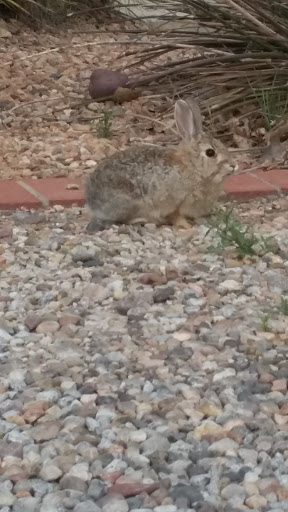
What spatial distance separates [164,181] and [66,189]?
22.9 inches

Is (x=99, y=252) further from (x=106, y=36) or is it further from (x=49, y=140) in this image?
(x=106, y=36)

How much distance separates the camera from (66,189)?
190 inches

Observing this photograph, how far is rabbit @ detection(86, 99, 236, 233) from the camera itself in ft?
14.5

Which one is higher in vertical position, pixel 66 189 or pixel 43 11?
pixel 66 189

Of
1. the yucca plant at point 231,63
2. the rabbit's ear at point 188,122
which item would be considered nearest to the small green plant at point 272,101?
the yucca plant at point 231,63

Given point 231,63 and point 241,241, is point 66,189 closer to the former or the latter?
point 241,241

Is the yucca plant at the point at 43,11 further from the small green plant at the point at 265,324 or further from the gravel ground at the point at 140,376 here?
the small green plant at the point at 265,324

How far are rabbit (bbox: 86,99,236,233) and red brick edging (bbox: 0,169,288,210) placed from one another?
0.25 metres

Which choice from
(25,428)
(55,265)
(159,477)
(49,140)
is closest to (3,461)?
(25,428)

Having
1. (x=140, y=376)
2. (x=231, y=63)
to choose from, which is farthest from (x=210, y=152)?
(x=140, y=376)

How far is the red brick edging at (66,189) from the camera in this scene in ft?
15.2

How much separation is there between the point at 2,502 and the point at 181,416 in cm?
58

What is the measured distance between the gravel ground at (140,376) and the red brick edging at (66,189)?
0.46 m

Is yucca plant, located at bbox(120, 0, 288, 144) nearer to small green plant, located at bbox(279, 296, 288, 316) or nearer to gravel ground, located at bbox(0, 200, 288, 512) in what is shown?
gravel ground, located at bbox(0, 200, 288, 512)
